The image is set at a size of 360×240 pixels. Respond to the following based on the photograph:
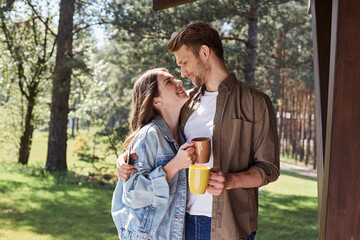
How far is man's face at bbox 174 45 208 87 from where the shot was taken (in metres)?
1.85

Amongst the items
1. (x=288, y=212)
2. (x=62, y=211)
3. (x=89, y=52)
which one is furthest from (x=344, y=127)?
(x=89, y=52)

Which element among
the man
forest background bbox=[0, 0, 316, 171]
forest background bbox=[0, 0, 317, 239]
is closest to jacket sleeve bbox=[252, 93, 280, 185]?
the man

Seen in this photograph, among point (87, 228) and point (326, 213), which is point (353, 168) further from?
point (87, 228)

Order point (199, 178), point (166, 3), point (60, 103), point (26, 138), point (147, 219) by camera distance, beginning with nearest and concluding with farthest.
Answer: point (199, 178) → point (147, 219) → point (166, 3) → point (60, 103) → point (26, 138)

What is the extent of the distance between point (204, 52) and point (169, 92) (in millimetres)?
251

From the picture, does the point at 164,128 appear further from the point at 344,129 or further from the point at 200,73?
the point at 344,129

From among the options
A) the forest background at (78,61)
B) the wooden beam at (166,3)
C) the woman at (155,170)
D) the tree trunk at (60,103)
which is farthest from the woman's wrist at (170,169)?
the tree trunk at (60,103)

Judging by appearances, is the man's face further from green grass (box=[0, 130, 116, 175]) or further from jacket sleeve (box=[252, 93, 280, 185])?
green grass (box=[0, 130, 116, 175])

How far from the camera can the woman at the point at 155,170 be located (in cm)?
165

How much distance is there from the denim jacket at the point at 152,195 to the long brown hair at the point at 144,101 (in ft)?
0.22

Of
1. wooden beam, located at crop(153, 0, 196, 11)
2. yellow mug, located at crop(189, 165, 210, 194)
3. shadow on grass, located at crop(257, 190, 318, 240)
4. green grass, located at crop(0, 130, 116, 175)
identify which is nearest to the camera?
yellow mug, located at crop(189, 165, 210, 194)

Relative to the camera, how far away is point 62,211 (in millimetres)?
5539

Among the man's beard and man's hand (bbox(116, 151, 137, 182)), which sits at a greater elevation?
the man's beard

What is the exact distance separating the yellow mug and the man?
12cm
